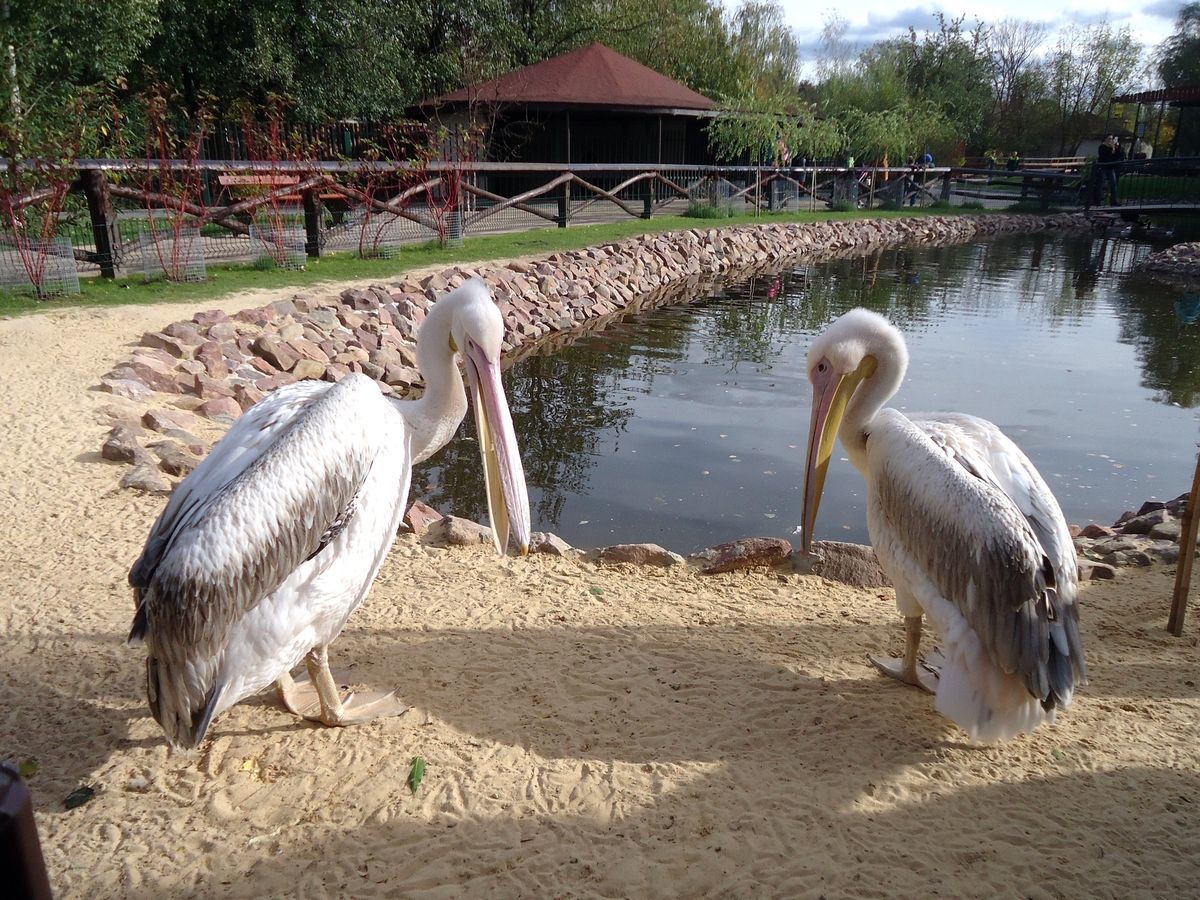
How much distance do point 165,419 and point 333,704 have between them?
364 cm

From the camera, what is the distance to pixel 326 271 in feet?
35.7

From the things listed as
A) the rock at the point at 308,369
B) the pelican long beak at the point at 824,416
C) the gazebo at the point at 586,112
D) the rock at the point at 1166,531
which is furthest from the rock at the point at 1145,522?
the gazebo at the point at 586,112

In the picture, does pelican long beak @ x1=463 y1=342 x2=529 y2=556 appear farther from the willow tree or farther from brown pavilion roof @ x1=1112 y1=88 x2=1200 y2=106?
brown pavilion roof @ x1=1112 y1=88 x2=1200 y2=106

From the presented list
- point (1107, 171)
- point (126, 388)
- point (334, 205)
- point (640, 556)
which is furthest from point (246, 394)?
point (1107, 171)

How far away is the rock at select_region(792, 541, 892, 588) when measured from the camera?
4.33 metres

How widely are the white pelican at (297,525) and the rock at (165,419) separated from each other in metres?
3.14

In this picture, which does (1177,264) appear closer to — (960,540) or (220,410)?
(960,540)

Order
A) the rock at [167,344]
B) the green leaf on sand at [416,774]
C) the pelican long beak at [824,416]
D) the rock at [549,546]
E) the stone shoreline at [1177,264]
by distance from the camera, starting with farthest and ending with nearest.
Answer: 1. the stone shoreline at [1177,264]
2. the rock at [167,344]
3. the rock at [549,546]
4. the pelican long beak at [824,416]
5. the green leaf on sand at [416,774]

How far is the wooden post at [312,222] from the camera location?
11.4 meters

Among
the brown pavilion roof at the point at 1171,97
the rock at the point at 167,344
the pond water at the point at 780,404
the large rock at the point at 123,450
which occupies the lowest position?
the pond water at the point at 780,404

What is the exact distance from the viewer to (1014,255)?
21.6 metres

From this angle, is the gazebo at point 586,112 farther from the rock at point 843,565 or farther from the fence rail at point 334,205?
the rock at point 843,565

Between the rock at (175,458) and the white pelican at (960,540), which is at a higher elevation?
the white pelican at (960,540)

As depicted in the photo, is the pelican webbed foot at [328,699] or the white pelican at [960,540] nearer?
the white pelican at [960,540]
